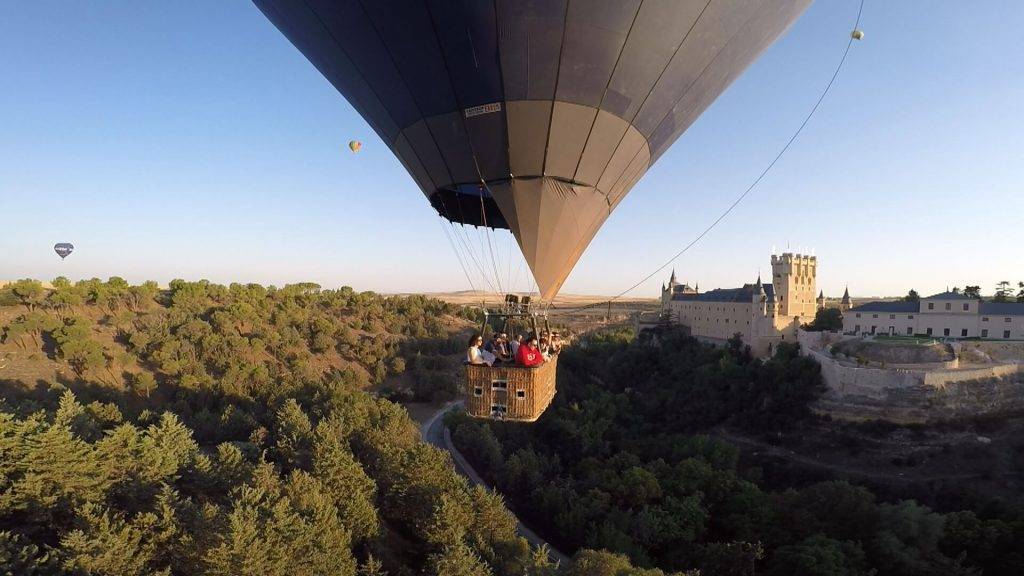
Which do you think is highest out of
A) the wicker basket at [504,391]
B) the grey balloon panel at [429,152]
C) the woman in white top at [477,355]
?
the grey balloon panel at [429,152]

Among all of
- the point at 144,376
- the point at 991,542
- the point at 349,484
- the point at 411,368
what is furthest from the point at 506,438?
the point at 991,542

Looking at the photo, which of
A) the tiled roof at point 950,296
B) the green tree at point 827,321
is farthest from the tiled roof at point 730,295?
the tiled roof at point 950,296

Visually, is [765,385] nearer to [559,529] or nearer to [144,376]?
[559,529]

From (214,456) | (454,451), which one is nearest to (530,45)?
(214,456)

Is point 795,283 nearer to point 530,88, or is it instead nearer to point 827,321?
point 827,321

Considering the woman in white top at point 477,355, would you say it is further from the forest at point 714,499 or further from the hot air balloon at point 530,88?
the forest at point 714,499
